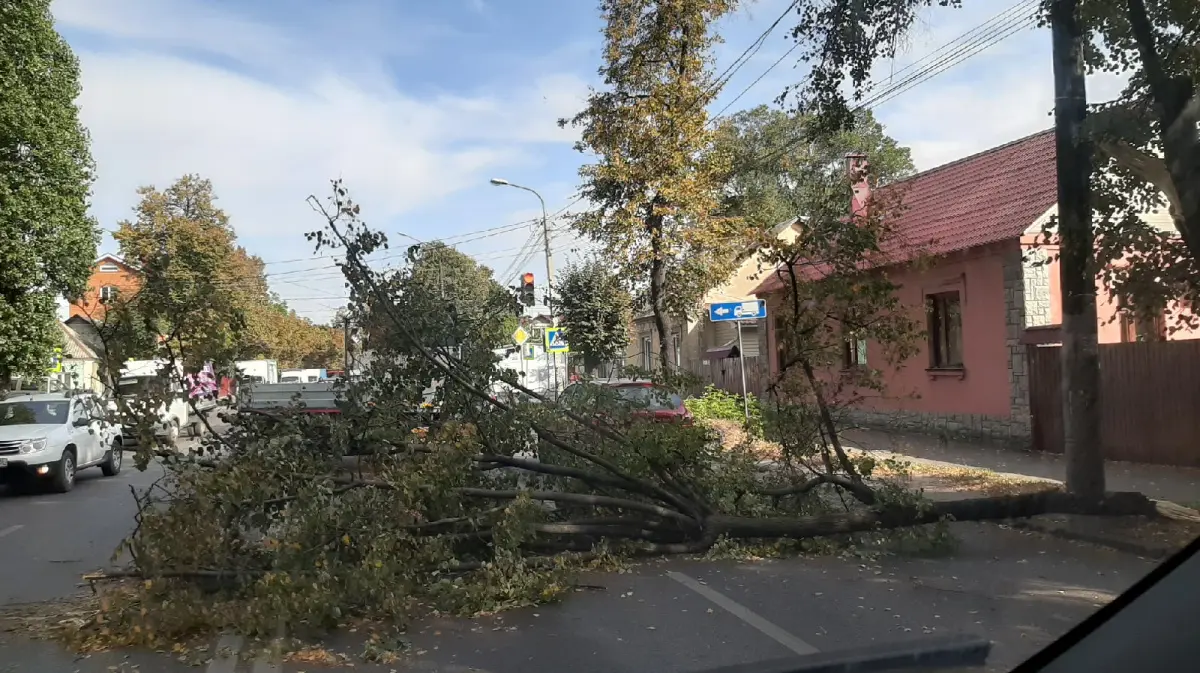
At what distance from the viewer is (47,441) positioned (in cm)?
1405

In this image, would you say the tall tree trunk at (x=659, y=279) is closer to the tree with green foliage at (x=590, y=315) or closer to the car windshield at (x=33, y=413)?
the tree with green foliage at (x=590, y=315)

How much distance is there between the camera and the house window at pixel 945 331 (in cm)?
1678

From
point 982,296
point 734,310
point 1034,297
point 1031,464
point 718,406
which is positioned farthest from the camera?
point 718,406

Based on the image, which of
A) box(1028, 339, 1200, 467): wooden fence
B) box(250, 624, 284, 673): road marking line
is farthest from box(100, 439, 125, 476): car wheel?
box(1028, 339, 1200, 467): wooden fence

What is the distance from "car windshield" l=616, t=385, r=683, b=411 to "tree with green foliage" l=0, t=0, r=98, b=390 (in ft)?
53.2


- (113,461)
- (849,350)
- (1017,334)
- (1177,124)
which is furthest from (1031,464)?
(113,461)

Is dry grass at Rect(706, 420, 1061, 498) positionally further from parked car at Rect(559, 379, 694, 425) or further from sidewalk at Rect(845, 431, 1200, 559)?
parked car at Rect(559, 379, 694, 425)

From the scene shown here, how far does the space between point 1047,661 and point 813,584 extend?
4770mm

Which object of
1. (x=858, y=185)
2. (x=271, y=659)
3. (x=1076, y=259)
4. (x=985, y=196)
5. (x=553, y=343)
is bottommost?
(x=271, y=659)

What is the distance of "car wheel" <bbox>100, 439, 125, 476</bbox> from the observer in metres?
16.9

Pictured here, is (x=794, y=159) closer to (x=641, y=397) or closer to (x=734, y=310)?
(x=734, y=310)

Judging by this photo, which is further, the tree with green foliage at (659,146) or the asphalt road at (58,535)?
the tree with green foliage at (659,146)

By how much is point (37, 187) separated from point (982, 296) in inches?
784

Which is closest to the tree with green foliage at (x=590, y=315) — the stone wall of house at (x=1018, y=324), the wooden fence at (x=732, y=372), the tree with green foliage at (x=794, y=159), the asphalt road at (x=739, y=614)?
the wooden fence at (x=732, y=372)
